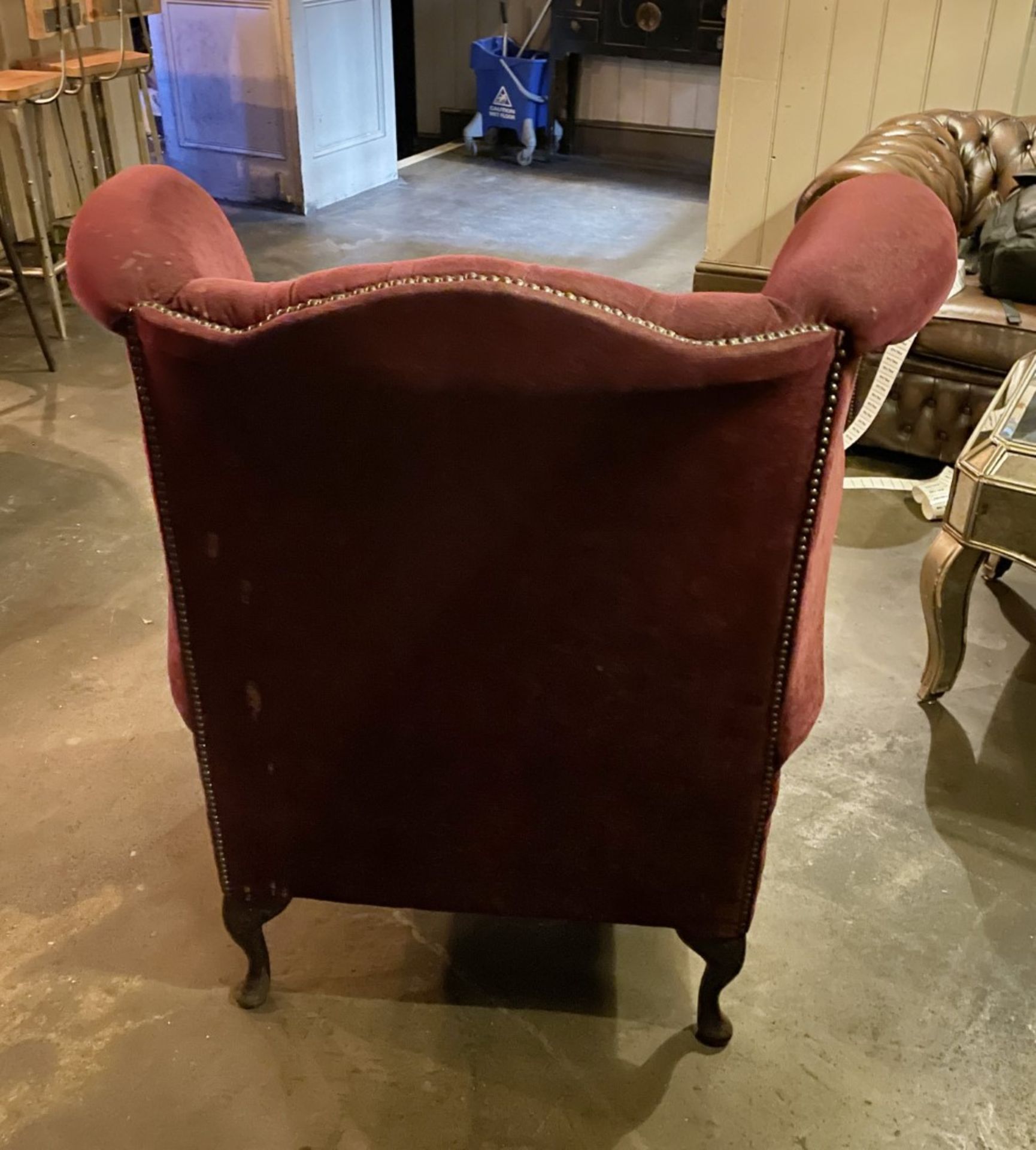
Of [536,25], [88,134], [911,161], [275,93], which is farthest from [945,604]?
[536,25]

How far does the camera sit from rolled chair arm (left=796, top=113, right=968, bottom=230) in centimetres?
276

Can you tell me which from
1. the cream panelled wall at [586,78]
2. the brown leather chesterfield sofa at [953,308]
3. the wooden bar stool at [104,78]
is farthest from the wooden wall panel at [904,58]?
the cream panelled wall at [586,78]

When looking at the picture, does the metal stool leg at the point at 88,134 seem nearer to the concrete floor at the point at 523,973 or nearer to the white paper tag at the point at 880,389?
the concrete floor at the point at 523,973

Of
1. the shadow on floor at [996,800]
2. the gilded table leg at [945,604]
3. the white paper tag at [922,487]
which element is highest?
the gilded table leg at [945,604]

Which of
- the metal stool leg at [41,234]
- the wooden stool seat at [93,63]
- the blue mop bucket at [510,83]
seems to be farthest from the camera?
the blue mop bucket at [510,83]

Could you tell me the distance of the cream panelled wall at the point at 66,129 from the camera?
4.03 meters

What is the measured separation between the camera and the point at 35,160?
4.17 metres

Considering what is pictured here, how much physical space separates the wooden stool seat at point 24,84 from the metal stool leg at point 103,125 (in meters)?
0.35

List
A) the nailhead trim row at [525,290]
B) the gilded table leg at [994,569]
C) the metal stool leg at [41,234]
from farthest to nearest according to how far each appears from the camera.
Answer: the metal stool leg at [41,234]
the gilded table leg at [994,569]
the nailhead trim row at [525,290]

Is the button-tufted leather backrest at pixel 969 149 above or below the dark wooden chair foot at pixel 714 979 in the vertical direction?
above

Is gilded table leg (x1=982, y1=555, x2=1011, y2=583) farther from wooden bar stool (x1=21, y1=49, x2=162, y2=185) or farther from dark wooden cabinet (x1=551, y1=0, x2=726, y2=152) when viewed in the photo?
dark wooden cabinet (x1=551, y1=0, x2=726, y2=152)

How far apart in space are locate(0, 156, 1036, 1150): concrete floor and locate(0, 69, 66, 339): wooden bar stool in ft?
5.79

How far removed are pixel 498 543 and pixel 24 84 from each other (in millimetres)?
3034

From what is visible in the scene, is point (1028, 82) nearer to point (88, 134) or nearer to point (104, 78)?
point (104, 78)
